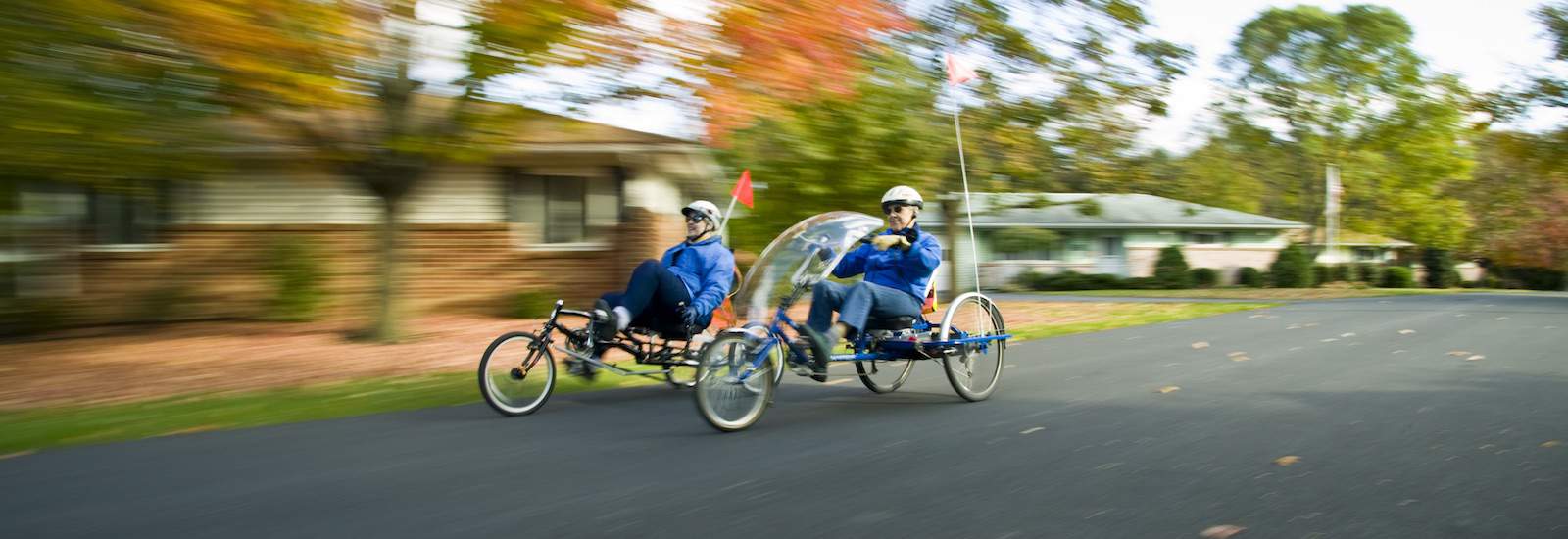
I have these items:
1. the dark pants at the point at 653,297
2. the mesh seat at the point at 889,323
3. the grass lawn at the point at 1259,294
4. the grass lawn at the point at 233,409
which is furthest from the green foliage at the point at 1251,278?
the dark pants at the point at 653,297

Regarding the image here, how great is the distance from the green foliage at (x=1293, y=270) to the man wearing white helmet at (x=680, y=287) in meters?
36.8

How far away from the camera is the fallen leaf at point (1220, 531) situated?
4211 mm

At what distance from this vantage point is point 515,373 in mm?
7414

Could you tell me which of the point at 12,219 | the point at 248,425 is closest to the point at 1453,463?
the point at 248,425

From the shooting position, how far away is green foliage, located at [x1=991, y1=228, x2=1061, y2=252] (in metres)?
37.0

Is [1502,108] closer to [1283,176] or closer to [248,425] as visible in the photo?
[1283,176]

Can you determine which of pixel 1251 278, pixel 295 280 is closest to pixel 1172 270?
pixel 1251 278

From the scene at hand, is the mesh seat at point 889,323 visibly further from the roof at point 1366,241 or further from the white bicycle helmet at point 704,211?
the roof at point 1366,241

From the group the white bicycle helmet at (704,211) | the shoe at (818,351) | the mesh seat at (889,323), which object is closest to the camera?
the shoe at (818,351)

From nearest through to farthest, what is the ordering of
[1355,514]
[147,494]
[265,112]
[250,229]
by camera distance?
[1355,514] < [147,494] < [265,112] < [250,229]

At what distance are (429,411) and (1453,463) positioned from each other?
620 cm

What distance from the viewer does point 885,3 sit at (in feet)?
39.0

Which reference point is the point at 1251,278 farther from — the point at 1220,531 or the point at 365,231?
the point at 1220,531

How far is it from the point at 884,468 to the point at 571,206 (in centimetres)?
1499
